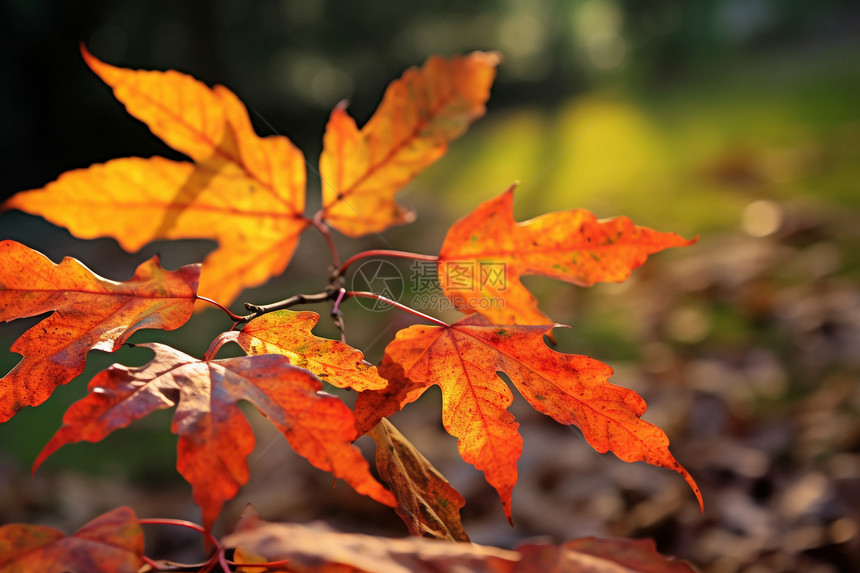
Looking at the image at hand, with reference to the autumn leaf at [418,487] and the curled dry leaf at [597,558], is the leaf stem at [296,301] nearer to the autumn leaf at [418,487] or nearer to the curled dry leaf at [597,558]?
the autumn leaf at [418,487]

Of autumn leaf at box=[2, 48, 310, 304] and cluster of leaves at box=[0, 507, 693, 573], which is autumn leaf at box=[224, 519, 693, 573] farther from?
autumn leaf at box=[2, 48, 310, 304]

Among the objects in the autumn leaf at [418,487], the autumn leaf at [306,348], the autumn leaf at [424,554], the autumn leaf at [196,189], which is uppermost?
the autumn leaf at [196,189]

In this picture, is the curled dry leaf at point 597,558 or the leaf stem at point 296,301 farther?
the leaf stem at point 296,301

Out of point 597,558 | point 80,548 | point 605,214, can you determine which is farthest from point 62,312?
point 605,214

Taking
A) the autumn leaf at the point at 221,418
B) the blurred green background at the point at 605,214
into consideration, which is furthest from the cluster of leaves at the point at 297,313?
the blurred green background at the point at 605,214

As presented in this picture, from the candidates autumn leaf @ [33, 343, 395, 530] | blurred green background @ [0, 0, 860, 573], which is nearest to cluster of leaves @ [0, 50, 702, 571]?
autumn leaf @ [33, 343, 395, 530]

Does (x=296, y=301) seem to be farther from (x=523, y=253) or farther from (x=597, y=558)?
(x=597, y=558)

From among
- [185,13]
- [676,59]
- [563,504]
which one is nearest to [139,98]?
[563,504]
